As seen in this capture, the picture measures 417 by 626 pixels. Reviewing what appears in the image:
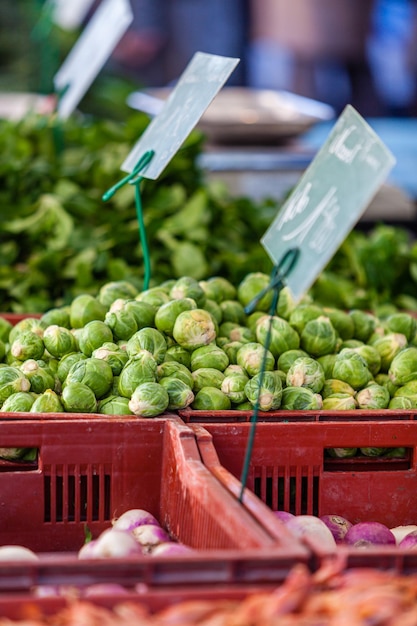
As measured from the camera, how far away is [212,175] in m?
5.04

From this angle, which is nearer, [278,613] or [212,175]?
[278,613]

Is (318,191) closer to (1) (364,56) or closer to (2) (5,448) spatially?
(2) (5,448)

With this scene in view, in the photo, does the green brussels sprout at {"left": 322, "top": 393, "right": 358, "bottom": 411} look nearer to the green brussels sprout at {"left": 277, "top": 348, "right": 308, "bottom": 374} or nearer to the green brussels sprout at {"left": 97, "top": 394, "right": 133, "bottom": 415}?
the green brussels sprout at {"left": 277, "top": 348, "right": 308, "bottom": 374}

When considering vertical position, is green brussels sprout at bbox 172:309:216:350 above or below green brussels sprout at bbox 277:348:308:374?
above

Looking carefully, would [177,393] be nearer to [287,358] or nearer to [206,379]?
[206,379]

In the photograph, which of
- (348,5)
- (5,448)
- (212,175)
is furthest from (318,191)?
(348,5)

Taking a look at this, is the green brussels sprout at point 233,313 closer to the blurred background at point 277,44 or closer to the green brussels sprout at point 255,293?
the green brussels sprout at point 255,293

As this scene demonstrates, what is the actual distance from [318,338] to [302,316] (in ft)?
0.31

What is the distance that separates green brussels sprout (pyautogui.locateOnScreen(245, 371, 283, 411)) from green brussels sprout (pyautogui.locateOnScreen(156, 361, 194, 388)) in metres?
0.15

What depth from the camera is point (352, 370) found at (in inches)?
90.0

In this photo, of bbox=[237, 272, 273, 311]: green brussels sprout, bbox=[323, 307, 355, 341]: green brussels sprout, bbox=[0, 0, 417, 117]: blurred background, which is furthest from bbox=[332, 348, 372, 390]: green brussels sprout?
bbox=[0, 0, 417, 117]: blurred background

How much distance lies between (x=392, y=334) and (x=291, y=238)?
73cm

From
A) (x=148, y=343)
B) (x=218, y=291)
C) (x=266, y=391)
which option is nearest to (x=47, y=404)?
(x=148, y=343)

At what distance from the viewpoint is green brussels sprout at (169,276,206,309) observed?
2.45m
